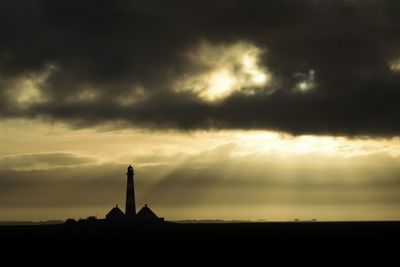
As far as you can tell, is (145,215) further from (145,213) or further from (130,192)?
(130,192)

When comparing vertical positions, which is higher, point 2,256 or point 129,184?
point 129,184

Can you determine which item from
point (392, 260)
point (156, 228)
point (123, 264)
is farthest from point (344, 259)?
point (156, 228)

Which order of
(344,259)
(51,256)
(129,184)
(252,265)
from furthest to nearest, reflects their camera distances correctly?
(129,184) → (51,256) → (344,259) → (252,265)

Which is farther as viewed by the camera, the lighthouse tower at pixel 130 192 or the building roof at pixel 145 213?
the building roof at pixel 145 213

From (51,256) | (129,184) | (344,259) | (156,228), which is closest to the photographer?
(344,259)

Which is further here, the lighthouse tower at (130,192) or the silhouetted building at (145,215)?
the silhouetted building at (145,215)

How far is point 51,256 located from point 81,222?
294 ft

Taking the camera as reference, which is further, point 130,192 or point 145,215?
point 145,215

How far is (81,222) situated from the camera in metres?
145

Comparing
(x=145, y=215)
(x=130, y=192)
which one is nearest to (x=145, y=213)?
(x=145, y=215)

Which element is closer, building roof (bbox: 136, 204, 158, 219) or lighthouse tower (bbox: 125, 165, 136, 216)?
lighthouse tower (bbox: 125, 165, 136, 216)

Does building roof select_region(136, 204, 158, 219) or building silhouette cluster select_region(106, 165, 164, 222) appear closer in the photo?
building silhouette cluster select_region(106, 165, 164, 222)

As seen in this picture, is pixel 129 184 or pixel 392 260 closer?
pixel 392 260

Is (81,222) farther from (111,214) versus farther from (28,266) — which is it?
(28,266)
